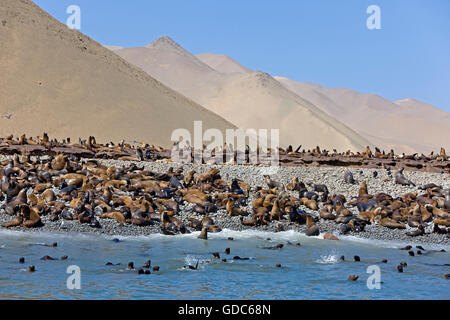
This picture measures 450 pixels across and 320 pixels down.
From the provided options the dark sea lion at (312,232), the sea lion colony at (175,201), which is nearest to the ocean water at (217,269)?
the dark sea lion at (312,232)

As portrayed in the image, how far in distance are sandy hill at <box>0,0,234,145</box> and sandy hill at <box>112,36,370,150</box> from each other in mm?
42437

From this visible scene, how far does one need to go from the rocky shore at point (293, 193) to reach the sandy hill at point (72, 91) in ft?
103

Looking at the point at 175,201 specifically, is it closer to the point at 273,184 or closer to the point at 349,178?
the point at 273,184

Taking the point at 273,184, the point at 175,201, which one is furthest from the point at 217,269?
the point at 273,184

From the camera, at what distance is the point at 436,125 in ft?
647

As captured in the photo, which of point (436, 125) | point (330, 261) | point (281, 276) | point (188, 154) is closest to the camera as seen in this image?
point (281, 276)

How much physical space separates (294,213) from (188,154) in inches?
426

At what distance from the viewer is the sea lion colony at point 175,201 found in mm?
16000
